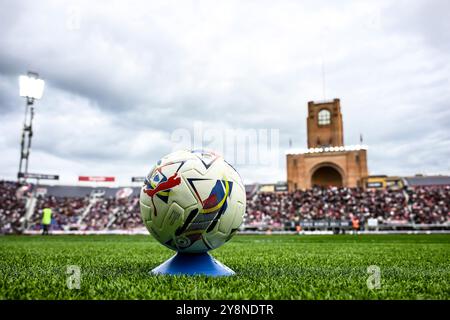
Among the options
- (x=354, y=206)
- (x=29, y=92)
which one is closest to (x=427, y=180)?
(x=354, y=206)

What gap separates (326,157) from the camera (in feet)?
155

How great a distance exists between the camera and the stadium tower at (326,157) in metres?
46.2

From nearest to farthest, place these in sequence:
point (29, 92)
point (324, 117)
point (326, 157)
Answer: point (29, 92), point (326, 157), point (324, 117)

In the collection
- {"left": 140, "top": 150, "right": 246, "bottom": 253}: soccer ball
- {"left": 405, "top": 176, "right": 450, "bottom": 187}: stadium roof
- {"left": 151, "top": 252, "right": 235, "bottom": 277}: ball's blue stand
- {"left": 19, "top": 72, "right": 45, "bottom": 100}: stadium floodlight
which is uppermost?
{"left": 19, "top": 72, "right": 45, "bottom": 100}: stadium floodlight

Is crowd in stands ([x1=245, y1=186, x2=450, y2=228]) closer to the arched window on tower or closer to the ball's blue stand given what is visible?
the arched window on tower

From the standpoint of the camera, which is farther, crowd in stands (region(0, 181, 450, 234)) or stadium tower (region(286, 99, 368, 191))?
stadium tower (region(286, 99, 368, 191))

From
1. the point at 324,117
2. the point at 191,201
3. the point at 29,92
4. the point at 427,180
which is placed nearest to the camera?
the point at 191,201

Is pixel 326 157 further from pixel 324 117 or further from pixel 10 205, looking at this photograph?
pixel 10 205

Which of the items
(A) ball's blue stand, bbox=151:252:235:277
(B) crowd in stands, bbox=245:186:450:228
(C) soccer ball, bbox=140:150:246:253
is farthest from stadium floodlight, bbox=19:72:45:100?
(A) ball's blue stand, bbox=151:252:235:277

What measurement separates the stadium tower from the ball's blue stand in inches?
1740

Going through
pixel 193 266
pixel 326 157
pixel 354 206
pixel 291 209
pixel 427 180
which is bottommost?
pixel 193 266

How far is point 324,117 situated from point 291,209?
18195 mm

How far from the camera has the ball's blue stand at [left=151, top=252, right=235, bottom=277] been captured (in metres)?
3.99

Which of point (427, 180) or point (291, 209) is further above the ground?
point (427, 180)
